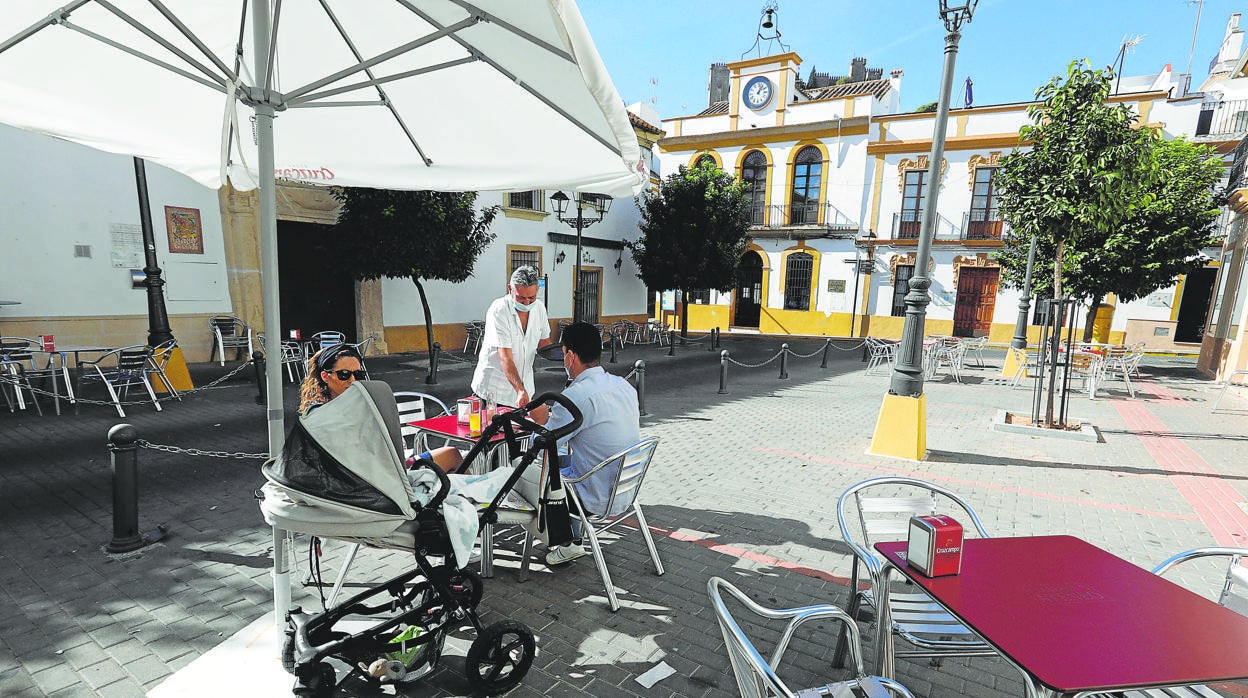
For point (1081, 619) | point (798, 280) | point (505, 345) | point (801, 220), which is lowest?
point (1081, 619)

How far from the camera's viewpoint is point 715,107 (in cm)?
3088

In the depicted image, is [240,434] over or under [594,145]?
under

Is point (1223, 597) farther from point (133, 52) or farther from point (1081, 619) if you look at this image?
point (133, 52)

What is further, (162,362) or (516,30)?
(162,362)

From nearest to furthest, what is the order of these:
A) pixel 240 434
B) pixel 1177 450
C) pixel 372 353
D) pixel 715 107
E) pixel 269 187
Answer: pixel 269 187 < pixel 240 434 < pixel 1177 450 < pixel 372 353 < pixel 715 107

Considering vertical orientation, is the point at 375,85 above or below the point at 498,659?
above

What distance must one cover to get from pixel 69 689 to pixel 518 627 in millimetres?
2002

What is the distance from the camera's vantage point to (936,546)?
201 cm

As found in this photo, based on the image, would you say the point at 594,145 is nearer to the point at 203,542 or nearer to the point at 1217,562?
the point at 203,542

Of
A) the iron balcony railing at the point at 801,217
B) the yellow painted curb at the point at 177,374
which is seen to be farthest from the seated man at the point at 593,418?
the iron balcony railing at the point at 801,217

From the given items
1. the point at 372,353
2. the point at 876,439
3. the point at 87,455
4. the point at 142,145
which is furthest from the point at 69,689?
the point at 372,353

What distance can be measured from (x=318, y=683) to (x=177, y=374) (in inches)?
346

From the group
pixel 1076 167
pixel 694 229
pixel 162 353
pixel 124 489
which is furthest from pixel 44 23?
pixel 694 229

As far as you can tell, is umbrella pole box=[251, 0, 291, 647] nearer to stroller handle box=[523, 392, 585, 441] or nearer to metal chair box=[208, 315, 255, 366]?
stroller handle box=[523, 392, 585, 441]
